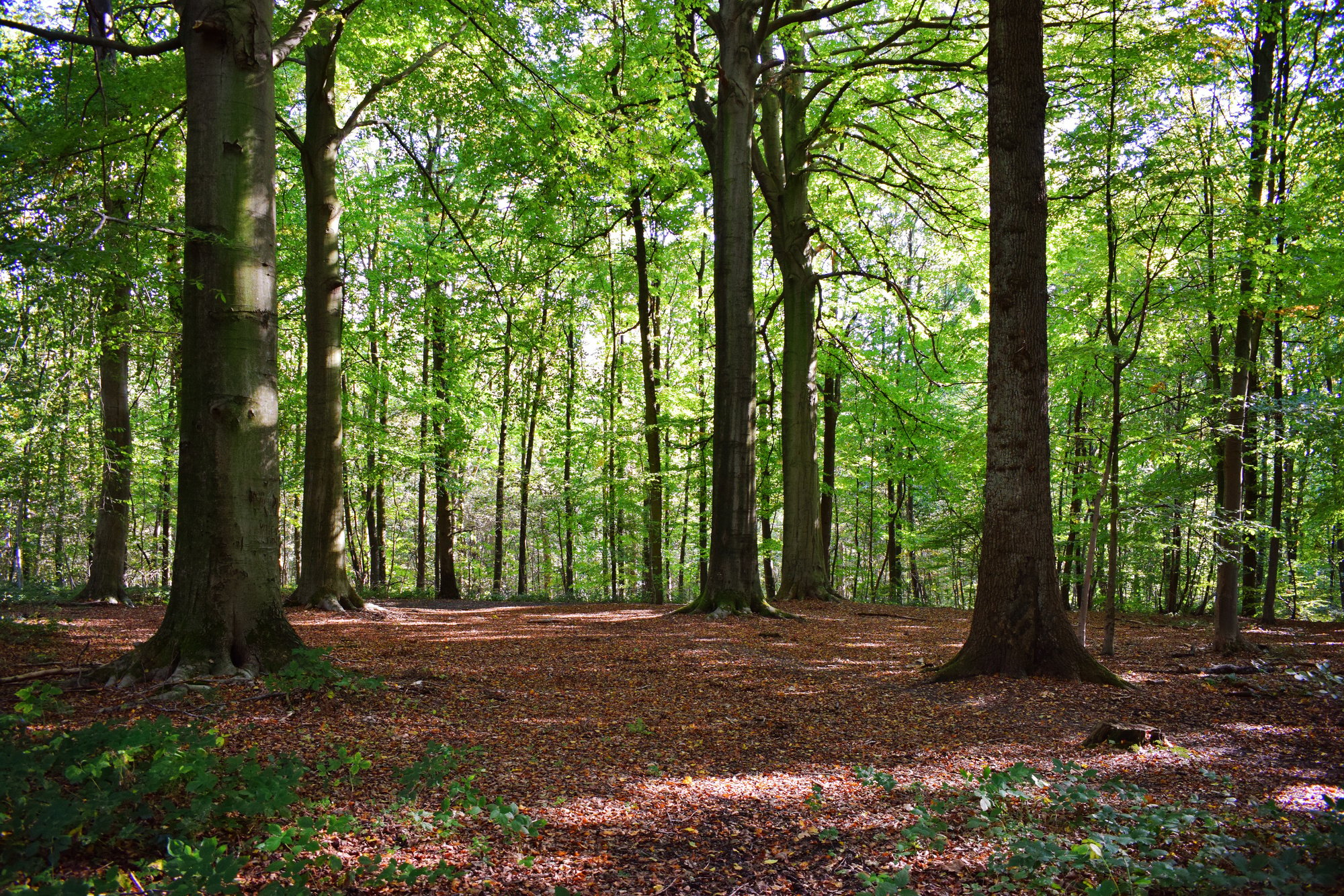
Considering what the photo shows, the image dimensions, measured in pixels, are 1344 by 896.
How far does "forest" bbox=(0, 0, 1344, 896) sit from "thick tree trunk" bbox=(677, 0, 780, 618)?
0.07 metres

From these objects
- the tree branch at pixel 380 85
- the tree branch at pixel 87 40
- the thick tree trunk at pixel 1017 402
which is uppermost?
the tree branch at pixel 380 85

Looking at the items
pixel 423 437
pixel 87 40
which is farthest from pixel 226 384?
pixel 423 437

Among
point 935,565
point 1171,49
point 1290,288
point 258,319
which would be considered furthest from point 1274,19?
point 935,565

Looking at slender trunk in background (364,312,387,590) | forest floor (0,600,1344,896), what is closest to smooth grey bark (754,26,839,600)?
forest floor (0,600,1344,896)

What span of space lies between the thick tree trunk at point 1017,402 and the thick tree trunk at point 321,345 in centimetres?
815

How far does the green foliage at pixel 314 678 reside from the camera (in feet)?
14.7

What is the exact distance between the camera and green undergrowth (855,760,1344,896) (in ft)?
6.84

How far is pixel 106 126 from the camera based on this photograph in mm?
5801

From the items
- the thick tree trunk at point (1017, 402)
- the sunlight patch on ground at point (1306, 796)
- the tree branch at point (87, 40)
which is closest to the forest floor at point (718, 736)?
the sunlight patch on ground at point (1306, 796)

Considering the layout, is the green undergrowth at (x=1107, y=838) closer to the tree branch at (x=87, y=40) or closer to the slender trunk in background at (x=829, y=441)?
the tree branch at (x=87, y=40)

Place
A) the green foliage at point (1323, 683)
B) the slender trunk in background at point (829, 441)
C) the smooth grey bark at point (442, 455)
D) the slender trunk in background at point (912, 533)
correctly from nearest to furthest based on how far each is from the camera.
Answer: the green foliage at point (1323, 683) → the smooth grey bark at point (442, 455) → the slender trunk in background at point (829, 441) → the slender trunk in background at point (912, 533)

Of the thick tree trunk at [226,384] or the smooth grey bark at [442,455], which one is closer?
the thick tree trunk at [226,384]

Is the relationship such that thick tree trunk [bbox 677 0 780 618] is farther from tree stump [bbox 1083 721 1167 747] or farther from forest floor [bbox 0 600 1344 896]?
tree stump [bbox 1083 721 1167 747]

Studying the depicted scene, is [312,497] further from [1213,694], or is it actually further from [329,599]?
[1213,694]
